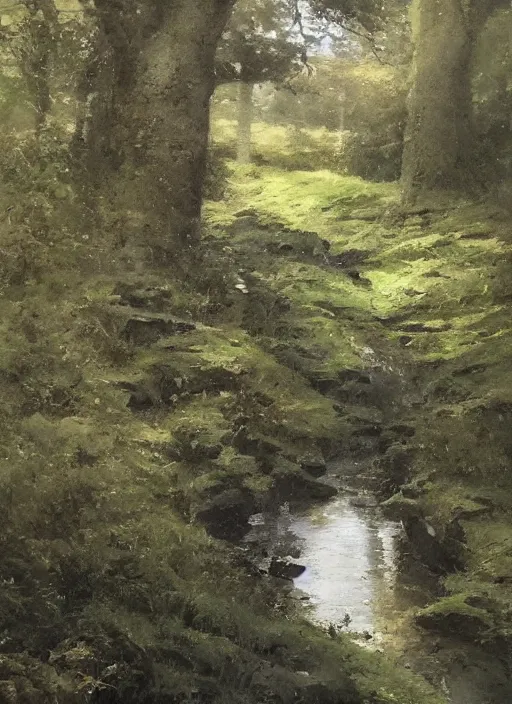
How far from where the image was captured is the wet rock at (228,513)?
7.26 metres

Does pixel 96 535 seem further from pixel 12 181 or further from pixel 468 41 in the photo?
pixel 468 41

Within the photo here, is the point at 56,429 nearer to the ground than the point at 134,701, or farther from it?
farther from it

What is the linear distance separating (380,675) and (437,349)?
6.70 meters

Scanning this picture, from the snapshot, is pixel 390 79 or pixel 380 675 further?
pixel 390 79

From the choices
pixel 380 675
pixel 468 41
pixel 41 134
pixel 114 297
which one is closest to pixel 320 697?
pixel 380 675

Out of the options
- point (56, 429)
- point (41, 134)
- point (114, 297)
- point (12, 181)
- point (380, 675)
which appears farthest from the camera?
point (41, 134)

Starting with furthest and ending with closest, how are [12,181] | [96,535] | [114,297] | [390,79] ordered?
[390,79] → [12,181] → [114,297] → [96,535]

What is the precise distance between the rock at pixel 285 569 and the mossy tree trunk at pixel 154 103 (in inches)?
245

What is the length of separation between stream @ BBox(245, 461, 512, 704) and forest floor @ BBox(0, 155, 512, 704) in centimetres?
20

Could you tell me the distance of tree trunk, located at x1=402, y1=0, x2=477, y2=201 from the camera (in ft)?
58.1

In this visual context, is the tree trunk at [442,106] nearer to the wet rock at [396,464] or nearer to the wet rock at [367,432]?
the wet rock at [367,432]

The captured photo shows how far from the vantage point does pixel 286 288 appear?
13508 mm

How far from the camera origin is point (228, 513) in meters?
7.49

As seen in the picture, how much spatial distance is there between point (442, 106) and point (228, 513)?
1337cm
